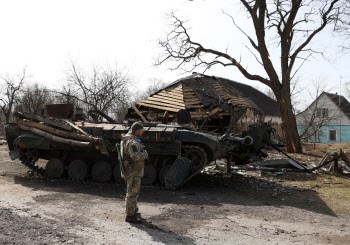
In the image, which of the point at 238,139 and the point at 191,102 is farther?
the point at 191,102

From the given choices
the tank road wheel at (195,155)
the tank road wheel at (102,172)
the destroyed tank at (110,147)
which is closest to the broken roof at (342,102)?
the destroyed tank at (110,147)

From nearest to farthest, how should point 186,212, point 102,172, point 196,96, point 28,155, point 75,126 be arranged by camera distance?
point 186,212 < point 102,172 < point 75,126 < point 28,155 < point 196,96

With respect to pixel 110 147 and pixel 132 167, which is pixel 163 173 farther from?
pixel 132 167

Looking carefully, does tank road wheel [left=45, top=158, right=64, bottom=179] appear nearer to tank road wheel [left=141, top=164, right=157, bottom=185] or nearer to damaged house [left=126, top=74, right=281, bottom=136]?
tank road wheel [left=141, top=164, right=157, bottom=185]

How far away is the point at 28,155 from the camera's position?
1080 centimetres

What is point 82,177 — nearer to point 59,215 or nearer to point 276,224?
point 59,215

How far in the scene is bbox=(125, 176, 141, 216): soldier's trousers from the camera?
19.2 feet

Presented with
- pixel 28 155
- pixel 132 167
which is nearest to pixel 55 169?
pixel 28 155

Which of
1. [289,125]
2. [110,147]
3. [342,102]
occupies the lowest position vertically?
[110,147]

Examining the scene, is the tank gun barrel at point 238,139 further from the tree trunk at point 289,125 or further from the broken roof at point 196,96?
the broken roof at point 196,96

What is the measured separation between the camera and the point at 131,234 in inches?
202

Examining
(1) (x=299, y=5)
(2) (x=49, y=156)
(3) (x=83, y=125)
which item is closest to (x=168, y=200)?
(3) (x=83, y=125)

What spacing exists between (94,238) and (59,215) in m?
1.62

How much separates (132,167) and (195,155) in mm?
3919
